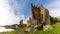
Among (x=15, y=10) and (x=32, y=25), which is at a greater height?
(x=15, y=10)

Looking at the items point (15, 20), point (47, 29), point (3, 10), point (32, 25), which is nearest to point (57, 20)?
point (47, 29)

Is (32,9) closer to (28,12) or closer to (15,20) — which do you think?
(28,12)

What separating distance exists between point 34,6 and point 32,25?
265 millimetres

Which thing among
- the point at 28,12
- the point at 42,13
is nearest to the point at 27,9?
the point at 28,12

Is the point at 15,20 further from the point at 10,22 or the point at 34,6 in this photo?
the point at 34,6

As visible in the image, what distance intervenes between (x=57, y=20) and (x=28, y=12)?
1.37ft

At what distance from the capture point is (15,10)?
265 cm

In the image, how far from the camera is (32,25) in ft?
8.44

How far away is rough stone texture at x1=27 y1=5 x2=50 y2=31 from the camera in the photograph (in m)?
2.56

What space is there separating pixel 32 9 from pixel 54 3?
32cm

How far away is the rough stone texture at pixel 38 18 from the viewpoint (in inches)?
101

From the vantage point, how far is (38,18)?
258cm

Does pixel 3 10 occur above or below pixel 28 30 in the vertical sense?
above

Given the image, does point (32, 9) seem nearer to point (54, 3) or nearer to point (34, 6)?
point (34, 6)
